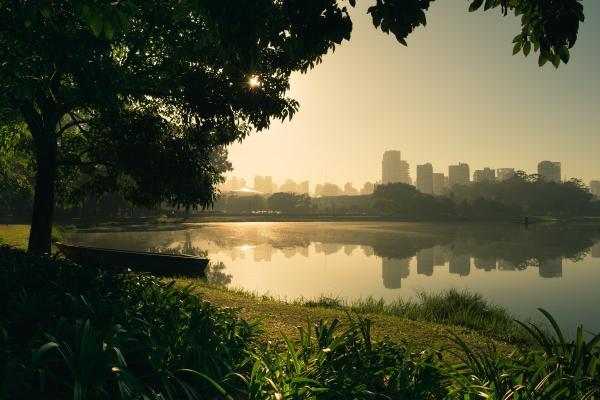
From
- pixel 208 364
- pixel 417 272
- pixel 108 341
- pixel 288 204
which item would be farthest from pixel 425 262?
pixel 288 204

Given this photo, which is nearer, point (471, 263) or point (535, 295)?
point (535, 295)

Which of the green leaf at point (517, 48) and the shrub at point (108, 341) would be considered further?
the green leaf at point (517, 48)

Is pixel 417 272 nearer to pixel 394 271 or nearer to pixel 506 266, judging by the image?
pixel 394 271

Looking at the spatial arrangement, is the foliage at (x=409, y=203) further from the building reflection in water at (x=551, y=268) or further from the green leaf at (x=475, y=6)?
the green leaf at (x=475, y=6)

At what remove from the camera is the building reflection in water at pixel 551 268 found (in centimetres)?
2031

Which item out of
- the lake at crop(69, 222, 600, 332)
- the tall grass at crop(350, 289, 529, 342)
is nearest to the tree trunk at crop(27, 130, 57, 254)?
the lake at crop(69, 222, 600, 332)

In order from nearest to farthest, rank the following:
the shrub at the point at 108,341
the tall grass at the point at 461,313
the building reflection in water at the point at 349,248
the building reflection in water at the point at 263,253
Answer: the shrub at the point at 108,341 → the tall grass at the point at 461,313 → the building reflection in water at the point at 263,253 → the building reflection in water at the point at 349,248

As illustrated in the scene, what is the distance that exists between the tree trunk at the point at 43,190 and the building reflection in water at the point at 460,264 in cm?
1886

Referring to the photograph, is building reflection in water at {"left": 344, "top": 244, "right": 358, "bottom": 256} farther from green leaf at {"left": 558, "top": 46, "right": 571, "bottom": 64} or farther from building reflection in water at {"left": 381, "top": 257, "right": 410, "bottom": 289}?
green leaf at {"left": 558, "top": 46, "right": 571, "bottom": 64}

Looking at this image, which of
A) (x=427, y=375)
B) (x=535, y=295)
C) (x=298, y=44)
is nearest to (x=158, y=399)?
(x=427, y=375)

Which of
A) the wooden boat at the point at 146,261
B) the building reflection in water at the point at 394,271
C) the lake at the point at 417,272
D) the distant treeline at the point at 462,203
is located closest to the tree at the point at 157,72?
the wooden boat at the point at 146,261

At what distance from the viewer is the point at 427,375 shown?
12.1 ft

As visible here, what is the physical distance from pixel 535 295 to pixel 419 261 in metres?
10.1

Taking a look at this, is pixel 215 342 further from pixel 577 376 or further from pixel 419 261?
pixel 419 261
